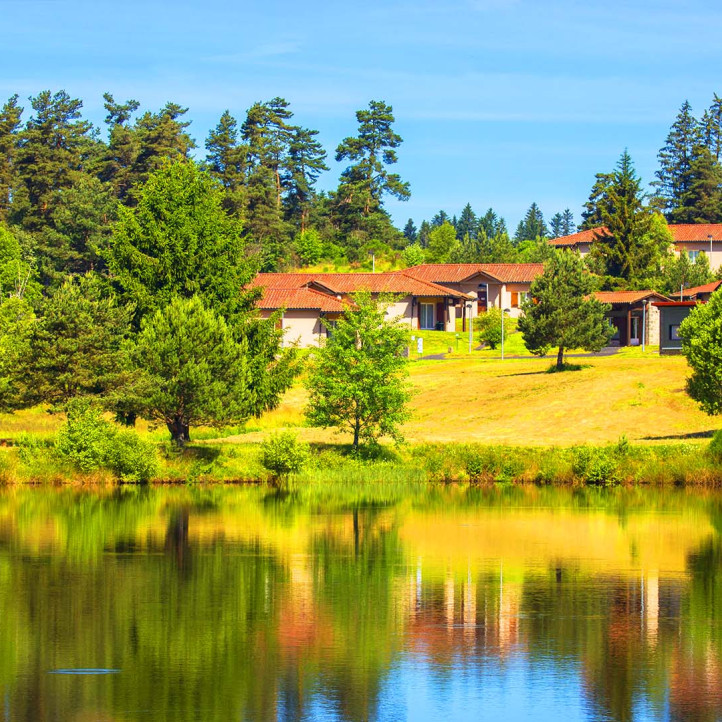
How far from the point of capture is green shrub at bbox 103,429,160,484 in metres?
55.4

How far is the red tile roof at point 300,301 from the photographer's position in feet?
360

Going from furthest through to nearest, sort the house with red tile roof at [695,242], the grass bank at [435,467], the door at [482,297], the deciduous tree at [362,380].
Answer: the house with red tile roof at [695,242]
the door at [482,297]
the deciduous tree at [362,380]
the grass bank at [435,467]

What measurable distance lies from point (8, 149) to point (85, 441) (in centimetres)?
10584

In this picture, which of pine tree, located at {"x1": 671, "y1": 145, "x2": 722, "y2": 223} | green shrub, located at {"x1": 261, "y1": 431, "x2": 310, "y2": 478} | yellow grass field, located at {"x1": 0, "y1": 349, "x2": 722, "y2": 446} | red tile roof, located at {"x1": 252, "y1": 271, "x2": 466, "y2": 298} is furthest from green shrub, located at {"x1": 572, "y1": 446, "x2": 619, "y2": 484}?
pine tree, located at {"x1": 671, "y1": 145, "x2": 722, "y2": 223}

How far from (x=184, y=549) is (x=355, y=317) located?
83.3 feet

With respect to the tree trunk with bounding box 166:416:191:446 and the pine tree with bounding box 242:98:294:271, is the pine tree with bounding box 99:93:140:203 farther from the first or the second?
the tree trunk with bounding box 166:416:191:446

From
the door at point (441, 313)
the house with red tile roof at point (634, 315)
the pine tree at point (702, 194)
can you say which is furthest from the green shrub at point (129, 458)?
the pine tree at point (702, 194)

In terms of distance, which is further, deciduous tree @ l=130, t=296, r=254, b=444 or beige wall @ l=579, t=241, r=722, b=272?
beige wall @ l=579, t=241, r=722, b=272

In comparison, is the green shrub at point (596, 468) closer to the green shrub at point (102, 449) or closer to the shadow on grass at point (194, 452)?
the shadow on grass at point (194, 452)

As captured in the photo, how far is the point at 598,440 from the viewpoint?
6569cm

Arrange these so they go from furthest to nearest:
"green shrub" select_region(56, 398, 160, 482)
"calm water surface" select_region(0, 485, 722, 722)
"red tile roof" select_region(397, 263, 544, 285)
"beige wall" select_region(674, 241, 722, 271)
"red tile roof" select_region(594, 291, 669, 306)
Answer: "beige wall" select_region(674, 241, 722, 271), "red tile roof" select_region(397, 263, 544, 285), "red tile roof" select_region(594, 291, 669, 306), "green shrub" select_region(56, 398, 160, 482), "calm water surface" select_region(0, 485, 722, 722)

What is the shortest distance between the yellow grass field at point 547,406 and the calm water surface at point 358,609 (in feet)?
57.5

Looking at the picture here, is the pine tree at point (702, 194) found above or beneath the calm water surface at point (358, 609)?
above

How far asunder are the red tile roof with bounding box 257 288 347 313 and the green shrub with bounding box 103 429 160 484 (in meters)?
53.4
